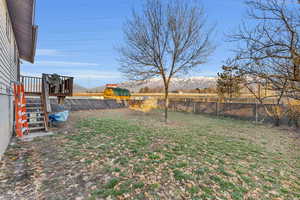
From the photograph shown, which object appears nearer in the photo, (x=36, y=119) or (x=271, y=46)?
(x=271, y=46)

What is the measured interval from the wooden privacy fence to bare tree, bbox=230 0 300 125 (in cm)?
748

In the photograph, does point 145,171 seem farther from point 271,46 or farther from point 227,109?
point 227,109

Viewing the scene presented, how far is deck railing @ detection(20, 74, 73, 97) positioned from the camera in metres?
7.83

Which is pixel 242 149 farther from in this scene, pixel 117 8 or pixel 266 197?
pixel 117 8

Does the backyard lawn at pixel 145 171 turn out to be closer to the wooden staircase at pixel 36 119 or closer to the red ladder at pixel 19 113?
the red ladder at pixel 19 113

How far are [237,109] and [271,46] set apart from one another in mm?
10921

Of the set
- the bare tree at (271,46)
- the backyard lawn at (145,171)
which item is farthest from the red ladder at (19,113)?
the bare tree at (271,46)

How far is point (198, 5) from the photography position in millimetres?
8727

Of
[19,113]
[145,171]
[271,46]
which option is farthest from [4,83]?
[271,46]

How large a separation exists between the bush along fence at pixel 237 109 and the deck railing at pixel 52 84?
11075 mm

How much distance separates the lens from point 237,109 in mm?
12586

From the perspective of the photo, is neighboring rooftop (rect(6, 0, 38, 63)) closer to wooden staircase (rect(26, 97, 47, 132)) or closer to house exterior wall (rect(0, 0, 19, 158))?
house exterior wall (rect(0, 0, 19, 158))

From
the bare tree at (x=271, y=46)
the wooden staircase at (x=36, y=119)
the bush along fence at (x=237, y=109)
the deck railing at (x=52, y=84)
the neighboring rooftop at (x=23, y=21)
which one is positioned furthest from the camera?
the bush along fence at (x=237, y=109)

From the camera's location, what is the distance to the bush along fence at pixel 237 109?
32.0 ft
